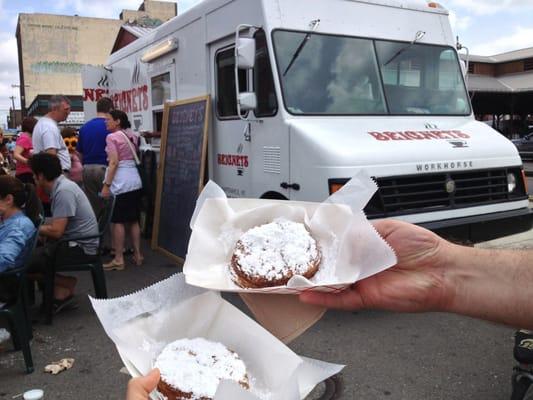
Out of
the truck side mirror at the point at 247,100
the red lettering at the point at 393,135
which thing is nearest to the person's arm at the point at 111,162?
the truck side mirror at the point at 247,100

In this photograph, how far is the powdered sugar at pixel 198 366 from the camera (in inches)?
49.9

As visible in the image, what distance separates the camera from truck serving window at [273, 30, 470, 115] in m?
4.46

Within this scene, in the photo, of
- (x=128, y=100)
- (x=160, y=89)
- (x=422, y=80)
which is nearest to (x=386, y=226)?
(x=422, y=80)

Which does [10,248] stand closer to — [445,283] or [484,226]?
[445,283]

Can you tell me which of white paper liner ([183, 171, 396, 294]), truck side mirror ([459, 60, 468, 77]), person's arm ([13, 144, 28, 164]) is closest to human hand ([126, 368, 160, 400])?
white paper liner ([183, 171, 396, 294])

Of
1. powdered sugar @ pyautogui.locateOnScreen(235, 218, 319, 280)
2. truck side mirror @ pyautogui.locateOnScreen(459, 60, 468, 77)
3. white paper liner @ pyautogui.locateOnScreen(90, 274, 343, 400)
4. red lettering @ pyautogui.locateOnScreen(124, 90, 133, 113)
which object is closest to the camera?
white paper liner @ pyautogui.locateOnScreen(90, 274, 343, 400)

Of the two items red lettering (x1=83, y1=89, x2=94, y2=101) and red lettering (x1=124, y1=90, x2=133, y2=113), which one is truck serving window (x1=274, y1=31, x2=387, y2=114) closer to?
red lettering (x1=124, y1=90, x2=133, y2=113)

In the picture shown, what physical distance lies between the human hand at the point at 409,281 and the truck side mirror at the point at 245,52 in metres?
2.92

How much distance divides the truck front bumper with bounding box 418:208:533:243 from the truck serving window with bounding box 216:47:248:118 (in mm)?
2374

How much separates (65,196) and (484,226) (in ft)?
12.8

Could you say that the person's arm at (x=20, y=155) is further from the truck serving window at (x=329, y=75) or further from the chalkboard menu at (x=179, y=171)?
the truck serving window at (x=329, y=75)

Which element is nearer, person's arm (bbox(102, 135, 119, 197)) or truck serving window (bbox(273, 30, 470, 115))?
truck serving window (bbox(273, 30, 470, 115))

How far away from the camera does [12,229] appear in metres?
Answer: 3.72

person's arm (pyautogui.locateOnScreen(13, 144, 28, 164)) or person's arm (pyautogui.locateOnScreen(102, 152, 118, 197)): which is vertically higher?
person's arm (pyautogui.locateOnScreen(13, 144, 28, 164))
